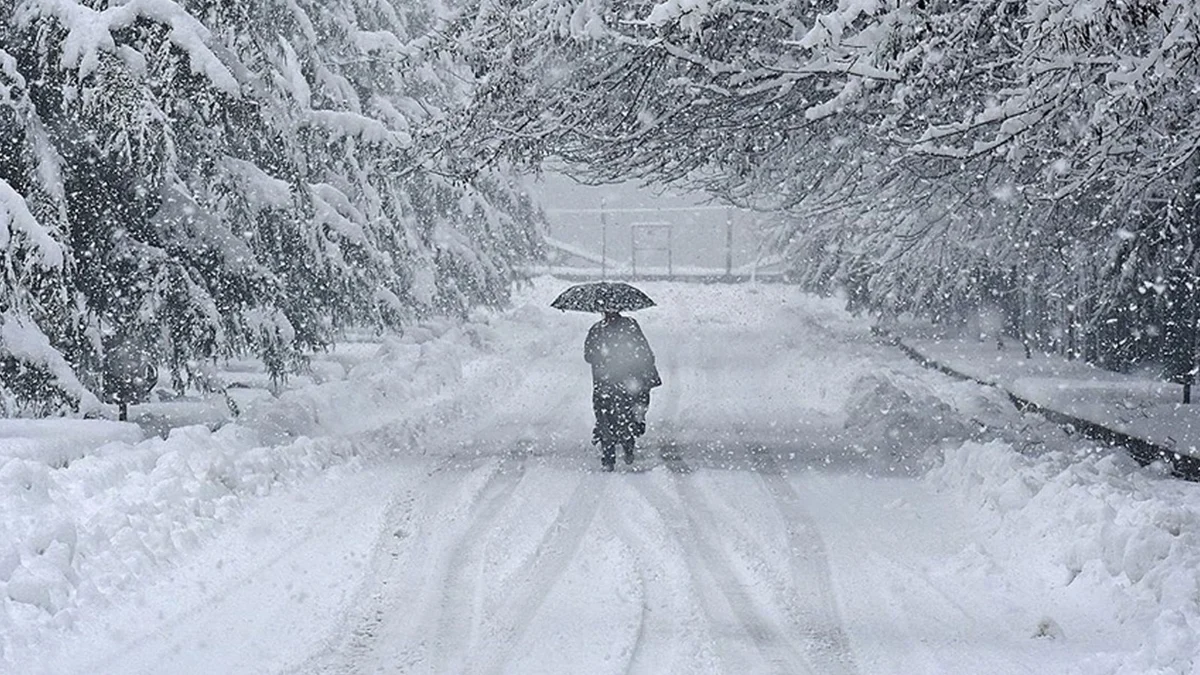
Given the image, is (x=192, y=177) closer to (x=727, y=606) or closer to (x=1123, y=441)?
(x=727, y=606)

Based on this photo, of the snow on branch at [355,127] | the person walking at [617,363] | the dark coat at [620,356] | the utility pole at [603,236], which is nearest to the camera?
the person walking at [617,363]

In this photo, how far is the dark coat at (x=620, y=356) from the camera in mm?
13328

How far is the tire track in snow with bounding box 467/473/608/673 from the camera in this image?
22.2 feet

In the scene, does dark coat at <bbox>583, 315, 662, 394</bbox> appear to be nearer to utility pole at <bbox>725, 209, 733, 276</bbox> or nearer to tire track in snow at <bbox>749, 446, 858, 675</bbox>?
tire track in snow at <bbox>749, 446, 858, 675</bbox>

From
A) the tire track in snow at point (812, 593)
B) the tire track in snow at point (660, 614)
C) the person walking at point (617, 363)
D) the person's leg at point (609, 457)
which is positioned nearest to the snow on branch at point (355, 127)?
the person walking at point (617, 363)

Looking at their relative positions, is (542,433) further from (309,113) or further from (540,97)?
(540,97)

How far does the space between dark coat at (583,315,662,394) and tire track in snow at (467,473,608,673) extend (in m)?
1.97

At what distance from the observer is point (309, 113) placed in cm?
1423

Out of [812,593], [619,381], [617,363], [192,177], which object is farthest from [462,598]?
[192,177]

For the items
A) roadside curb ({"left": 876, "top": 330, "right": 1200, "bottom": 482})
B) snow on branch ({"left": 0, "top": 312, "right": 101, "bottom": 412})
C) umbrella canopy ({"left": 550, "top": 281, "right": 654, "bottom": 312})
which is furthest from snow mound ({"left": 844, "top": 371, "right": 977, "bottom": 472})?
snow on branch ({"left": 0, "top": 312, "right": 101, "bottom": 412})

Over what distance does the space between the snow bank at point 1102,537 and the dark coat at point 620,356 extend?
3.44m

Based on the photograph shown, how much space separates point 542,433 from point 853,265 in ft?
34.1

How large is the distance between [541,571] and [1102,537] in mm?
3673

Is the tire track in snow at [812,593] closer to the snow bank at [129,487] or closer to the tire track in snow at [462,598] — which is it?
the tire track in snow at [462,598]
